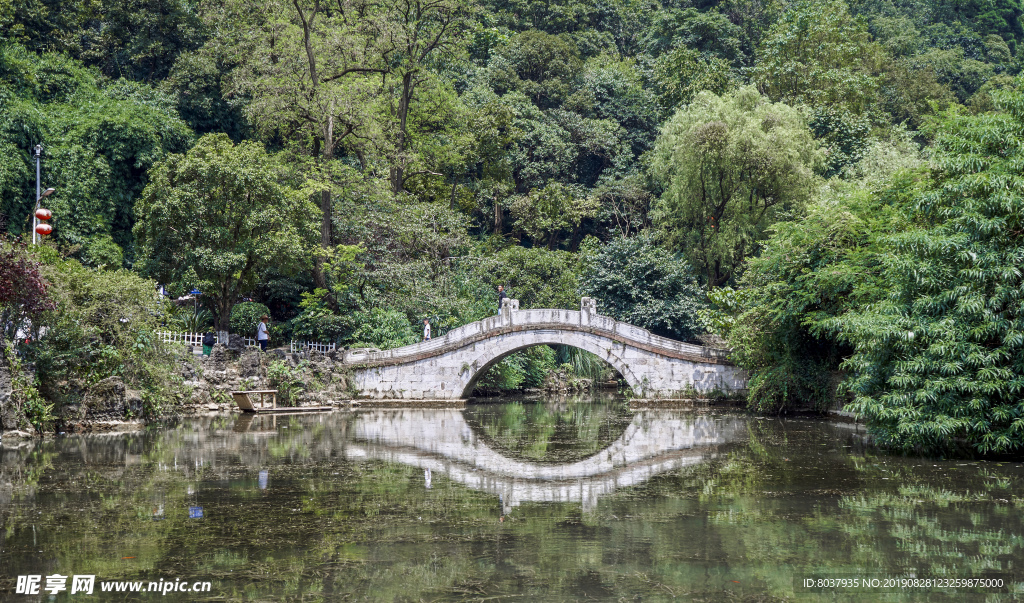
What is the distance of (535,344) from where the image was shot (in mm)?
22562

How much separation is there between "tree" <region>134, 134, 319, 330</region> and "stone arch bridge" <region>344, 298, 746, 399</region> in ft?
12.4

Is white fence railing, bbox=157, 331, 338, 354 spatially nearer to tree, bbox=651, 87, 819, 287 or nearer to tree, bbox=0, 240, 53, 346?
tree, bbox=0, 240, 53, 346

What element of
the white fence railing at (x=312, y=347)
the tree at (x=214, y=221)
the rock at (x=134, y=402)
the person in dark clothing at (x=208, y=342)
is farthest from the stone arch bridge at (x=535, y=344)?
the rock at (x=134, y=402)

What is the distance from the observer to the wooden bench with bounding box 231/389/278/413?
1995 cm

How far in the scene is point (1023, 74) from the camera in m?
12.0

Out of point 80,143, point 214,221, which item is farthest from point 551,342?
point 80,143

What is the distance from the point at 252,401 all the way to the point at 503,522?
14.2m

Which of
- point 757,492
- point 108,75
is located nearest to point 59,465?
point 757,492

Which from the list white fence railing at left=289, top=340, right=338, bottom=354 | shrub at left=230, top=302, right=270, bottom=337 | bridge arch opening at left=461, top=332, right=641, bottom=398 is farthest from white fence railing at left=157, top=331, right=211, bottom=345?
bridge arch opening at left=461, top=332, right=641, bottom=398

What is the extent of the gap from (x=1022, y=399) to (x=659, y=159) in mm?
18380

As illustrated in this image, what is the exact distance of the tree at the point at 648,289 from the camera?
89.0ft

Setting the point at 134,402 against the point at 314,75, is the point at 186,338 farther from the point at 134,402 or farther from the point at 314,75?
the point at 314,75

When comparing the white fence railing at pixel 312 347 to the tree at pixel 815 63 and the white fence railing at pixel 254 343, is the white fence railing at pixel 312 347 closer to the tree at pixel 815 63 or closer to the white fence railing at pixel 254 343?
the white fence railing at pixel 254 343

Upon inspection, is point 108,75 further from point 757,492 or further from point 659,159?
point 757,492
